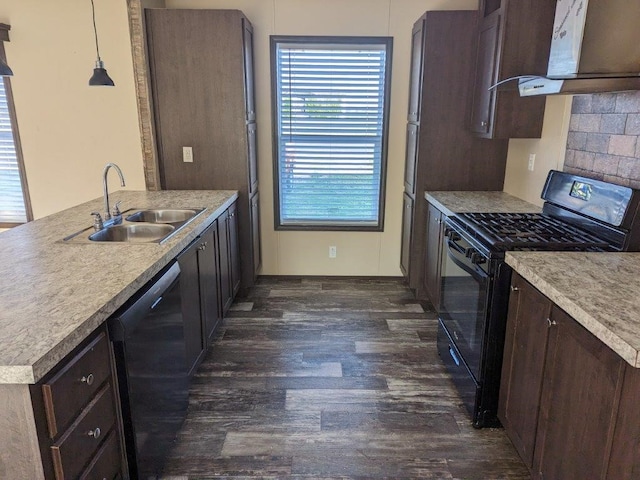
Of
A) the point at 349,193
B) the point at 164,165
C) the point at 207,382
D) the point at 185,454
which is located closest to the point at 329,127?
the point at 349,193

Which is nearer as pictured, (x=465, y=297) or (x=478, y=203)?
(x=465, y=297)

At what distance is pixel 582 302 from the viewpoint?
1.46 metres

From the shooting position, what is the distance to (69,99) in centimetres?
363

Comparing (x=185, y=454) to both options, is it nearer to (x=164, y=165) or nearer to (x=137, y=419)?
(x=137, y=419)

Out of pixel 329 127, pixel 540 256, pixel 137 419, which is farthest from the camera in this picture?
pixel 329 127

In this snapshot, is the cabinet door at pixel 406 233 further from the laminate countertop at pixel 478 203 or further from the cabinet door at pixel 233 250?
the cabinet door at pixel 233 250

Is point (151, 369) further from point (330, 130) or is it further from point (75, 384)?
point (330, 130)

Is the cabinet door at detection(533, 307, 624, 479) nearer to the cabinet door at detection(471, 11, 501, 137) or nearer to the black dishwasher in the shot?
the black dishwasher

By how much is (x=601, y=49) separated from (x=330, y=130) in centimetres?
239

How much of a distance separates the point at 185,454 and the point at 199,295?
87cm

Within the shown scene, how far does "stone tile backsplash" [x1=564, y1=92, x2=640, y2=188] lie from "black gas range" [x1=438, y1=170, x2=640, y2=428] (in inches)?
3.7

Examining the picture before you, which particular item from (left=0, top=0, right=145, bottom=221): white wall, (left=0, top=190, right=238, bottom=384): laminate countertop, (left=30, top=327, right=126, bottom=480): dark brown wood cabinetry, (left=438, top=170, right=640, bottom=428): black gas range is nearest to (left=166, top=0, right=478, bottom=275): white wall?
(left=0, top=0, right=145, bottom=221): white wall

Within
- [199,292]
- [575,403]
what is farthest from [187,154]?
[575,403]

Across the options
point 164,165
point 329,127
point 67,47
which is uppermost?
point 67,47
